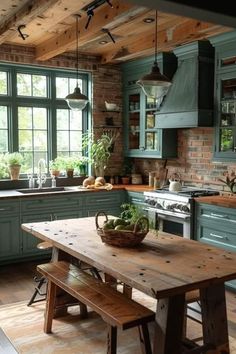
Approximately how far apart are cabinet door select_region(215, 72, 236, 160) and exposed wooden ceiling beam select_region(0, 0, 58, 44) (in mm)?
2149

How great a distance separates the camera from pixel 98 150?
5973 millimetres

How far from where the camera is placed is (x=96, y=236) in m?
3.21

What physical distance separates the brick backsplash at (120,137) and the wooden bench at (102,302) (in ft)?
8.14

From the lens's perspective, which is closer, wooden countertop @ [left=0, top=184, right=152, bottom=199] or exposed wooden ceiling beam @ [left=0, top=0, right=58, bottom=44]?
exposed wooden ceiling beam @ [left=0, top=0, right=58, bottom=44]

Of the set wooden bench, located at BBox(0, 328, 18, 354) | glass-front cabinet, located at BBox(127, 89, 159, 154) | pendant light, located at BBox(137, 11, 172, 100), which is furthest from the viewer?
glass-front cabinet, located at BBox(127, 89, 159, 154)

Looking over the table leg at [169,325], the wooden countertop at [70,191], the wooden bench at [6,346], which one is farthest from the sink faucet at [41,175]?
the table leg at [169,325]

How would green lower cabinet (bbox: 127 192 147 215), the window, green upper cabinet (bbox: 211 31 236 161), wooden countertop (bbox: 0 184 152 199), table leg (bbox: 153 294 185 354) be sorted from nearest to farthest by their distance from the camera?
table leg (bbox: 153 294 185 354)
green upper cabinet (bbox: 211 31 236 161)
wooden countertop (bbox: 0 184 152 199)
green lower cabinet (bbox: 127 192 147 215)
the window

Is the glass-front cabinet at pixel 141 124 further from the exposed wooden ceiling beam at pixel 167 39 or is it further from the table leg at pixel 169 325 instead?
the table leg at pixel 169 325

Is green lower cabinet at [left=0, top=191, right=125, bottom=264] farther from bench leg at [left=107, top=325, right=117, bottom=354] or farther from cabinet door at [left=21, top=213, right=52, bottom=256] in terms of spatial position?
bench leg at [left=107, top=325, right=117, bottom=354]

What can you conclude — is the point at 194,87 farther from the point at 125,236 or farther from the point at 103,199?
the point at 125,236

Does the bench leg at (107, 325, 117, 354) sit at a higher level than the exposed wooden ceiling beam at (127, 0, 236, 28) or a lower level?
lower

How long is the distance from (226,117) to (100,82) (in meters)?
2.27

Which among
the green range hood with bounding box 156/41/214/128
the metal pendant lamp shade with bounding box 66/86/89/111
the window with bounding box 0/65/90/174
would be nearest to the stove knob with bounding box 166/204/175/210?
the green range hood with bounding box 156/41/214/128

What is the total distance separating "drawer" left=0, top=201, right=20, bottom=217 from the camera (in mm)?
4832
